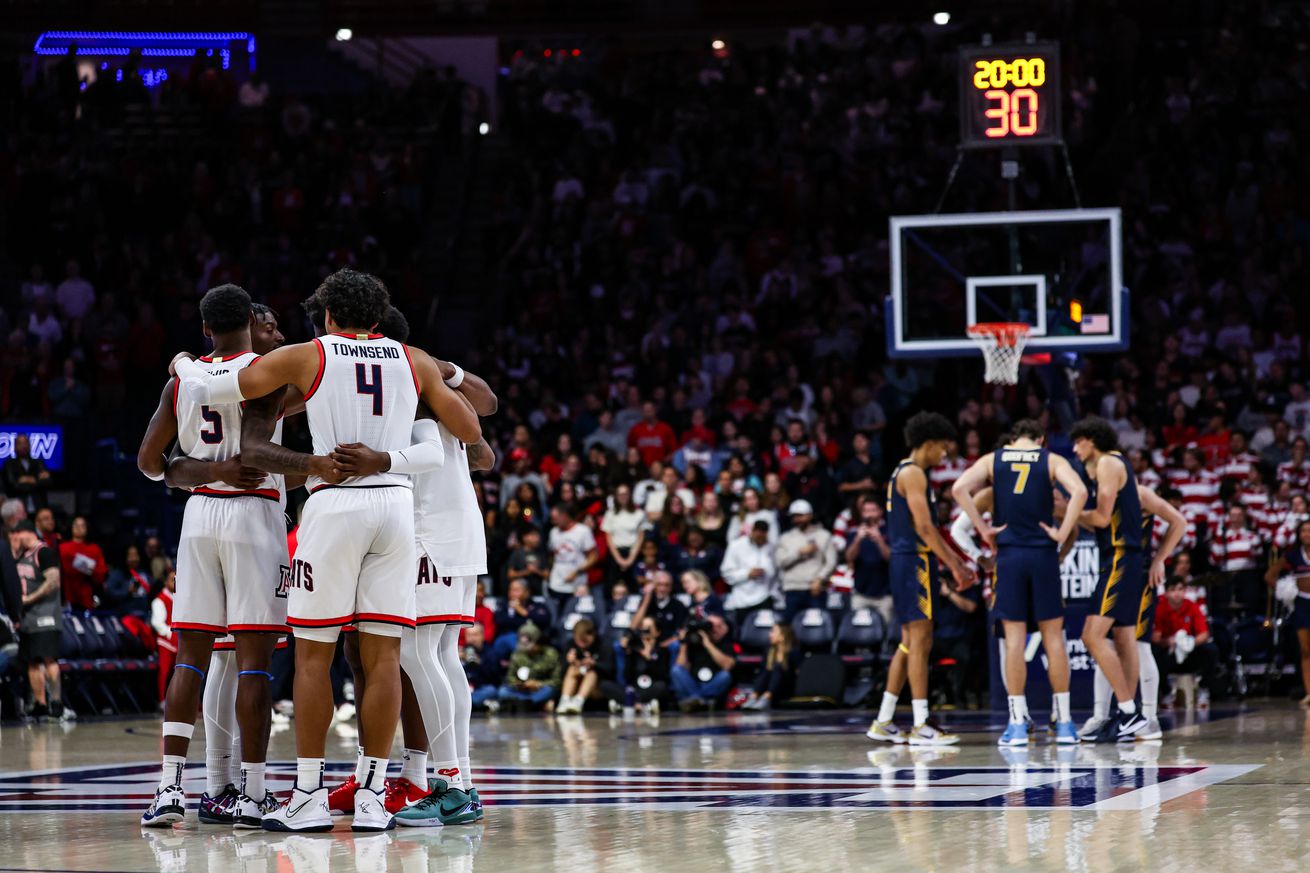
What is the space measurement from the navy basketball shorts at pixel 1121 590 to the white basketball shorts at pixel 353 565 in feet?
20.1

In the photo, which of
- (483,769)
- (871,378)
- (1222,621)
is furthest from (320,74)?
(483,769)

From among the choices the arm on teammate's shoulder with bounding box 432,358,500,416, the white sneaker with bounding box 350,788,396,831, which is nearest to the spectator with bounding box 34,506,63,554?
the arm on teammate's shoulder with bounding box 432,358,500,416

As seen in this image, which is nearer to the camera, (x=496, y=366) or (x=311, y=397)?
(x=311, y=397)

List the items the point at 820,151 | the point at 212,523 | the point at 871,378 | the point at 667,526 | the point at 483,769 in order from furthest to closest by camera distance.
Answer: the point at 820,151 < the point at 871,378 < the point at 667,526 < the point at 483,769 < the point at 212,523

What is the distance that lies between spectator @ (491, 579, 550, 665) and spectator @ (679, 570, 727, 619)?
5.07 feet

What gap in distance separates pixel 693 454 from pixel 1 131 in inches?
498

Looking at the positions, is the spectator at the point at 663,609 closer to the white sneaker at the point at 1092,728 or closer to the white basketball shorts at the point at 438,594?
the white sneaker at the point at 1092,728

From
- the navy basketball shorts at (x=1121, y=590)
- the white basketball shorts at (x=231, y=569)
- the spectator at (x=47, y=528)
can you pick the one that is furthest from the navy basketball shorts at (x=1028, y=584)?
the spectator at (x=47, y=528)

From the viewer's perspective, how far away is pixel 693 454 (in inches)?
766

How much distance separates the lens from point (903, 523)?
12352 mm

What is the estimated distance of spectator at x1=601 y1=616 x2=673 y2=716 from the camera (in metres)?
17.2

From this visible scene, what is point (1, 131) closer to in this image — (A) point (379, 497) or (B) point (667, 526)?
(B) point (667, 526)

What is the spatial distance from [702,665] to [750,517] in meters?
1.57

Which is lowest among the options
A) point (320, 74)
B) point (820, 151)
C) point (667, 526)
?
point (667, 526)
